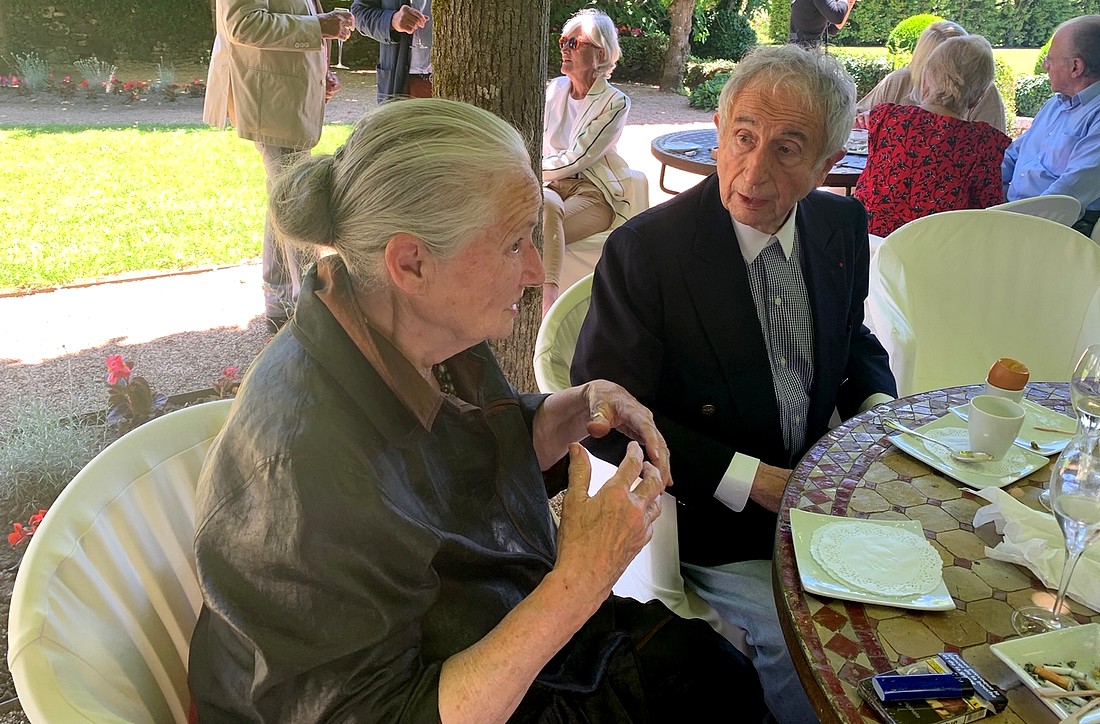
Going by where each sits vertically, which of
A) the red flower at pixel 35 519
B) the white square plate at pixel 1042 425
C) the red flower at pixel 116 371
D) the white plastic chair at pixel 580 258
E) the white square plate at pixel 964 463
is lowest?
the red flower at pixel 35 519

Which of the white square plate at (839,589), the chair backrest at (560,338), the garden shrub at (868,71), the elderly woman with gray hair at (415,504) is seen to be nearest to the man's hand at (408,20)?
the chair backrest at (560,338)

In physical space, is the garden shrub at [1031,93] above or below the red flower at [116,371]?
above

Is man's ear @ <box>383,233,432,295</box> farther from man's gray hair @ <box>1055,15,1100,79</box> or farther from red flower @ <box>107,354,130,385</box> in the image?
man's gray hair @ <box>1055,15,1100,79</box>

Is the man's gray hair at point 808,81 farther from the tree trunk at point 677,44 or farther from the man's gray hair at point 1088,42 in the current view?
the tree trunk at point 677,44

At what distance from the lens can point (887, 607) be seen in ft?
3.83

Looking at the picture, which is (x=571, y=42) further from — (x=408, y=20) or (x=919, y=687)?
(x=919, y=687)

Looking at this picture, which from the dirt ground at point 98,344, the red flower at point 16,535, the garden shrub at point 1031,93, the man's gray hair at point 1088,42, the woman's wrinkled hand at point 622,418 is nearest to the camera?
the woman's wrinkled hand at point 622,418

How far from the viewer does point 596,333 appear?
1.82 m

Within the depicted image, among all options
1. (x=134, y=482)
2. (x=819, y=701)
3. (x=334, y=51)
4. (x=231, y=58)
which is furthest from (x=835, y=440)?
(x=334, y=51)

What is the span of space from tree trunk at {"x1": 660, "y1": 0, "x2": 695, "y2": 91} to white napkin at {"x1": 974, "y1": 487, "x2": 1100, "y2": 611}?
13.2m

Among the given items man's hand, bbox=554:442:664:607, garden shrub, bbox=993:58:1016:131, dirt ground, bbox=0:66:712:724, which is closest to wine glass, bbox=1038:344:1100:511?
man's hand, bbox=554:442:664:607

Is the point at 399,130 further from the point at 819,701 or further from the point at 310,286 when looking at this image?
the point at 819,701

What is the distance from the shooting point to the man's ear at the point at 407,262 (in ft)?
4.02

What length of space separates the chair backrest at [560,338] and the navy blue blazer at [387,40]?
2.71 m
